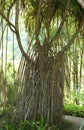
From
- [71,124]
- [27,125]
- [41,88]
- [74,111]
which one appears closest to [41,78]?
[41,88]

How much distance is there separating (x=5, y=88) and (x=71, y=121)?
119cm

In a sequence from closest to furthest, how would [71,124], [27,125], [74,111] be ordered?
[27,125] < [71,124] < [74,111]

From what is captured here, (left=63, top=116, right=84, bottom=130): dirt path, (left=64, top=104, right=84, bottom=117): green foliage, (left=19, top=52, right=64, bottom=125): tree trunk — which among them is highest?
(left=19, top=52, right=64, bottom=125): tree trunk

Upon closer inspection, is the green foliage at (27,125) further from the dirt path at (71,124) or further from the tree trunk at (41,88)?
the dirt path at (71,124)

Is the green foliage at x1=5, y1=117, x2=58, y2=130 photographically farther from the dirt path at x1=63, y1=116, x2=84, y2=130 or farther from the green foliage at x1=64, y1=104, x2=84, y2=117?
the green foliage at x1=64, y1=104, x2=84, y2=117

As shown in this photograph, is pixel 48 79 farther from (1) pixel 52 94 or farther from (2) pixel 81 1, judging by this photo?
(2) pixel 81 1

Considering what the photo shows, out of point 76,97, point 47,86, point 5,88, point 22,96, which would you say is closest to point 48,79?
point 47,86

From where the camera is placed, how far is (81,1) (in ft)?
5.93

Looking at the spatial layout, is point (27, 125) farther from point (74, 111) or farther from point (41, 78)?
point (74, 111)

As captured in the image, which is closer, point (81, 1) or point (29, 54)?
point (81, 1)

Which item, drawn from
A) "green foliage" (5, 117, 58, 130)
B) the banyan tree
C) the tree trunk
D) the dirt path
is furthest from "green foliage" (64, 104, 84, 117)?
"green foliage" (5, 117, 58, 130)

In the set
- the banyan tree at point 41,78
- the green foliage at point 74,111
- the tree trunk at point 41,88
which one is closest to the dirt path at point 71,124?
the banyan tree at point 41,78

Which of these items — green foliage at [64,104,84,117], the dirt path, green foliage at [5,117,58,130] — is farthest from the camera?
green foliage at [64,104,84,117]

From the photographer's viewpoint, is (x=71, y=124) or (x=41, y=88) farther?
(x=71, y=124)
